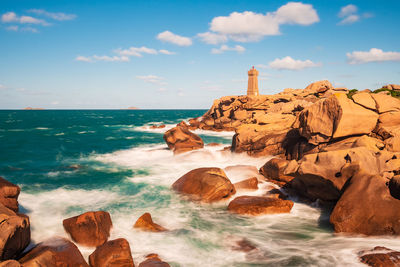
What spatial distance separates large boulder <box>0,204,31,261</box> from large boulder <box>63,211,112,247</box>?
5.30 ft

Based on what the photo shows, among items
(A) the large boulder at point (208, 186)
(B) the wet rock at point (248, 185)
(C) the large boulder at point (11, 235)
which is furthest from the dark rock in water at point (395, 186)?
(C) the large boulder at point (11, 235)

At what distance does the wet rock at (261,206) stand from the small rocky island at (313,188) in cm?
4

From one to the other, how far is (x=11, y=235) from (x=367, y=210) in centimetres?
1170

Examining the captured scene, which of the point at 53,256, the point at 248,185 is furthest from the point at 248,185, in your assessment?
the point at 53,256

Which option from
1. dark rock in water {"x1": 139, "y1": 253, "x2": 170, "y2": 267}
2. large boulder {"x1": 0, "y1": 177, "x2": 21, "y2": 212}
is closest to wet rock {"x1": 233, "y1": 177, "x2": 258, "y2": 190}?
dark rock in water {"x1": 139, "y1": 253, "x2": 170, "y2": 267}

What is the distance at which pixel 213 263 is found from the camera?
8.20m

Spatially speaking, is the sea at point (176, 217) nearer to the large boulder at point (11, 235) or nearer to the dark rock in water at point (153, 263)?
the dark rock in water at point (153, 263)

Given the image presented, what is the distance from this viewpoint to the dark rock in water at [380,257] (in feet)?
22.5

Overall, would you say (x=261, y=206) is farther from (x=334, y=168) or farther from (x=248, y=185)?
(x=334, y=168)

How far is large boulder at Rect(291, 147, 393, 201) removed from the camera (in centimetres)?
1102

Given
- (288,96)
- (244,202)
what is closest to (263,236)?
(244,202)

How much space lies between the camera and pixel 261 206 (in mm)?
11578

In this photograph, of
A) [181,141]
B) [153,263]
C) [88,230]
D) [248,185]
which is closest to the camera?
[153,263]

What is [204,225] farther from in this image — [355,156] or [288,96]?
[288,96]
